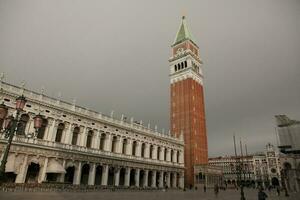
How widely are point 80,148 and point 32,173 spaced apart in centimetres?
669

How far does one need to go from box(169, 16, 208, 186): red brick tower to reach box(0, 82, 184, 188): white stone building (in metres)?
10.2

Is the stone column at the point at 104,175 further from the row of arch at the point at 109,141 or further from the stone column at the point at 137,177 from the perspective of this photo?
the stone column at the point at 137,177

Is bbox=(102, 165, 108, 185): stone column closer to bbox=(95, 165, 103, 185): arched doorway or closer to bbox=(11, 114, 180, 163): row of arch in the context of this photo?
bbox=(95, 165, 103, 185): arched doorway

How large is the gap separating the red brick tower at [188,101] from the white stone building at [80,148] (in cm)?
1021

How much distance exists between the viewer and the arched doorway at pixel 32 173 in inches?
1070

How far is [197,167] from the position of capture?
51.5 meters

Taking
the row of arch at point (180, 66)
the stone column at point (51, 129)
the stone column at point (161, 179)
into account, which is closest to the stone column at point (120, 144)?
the stone column at point (51, 129)

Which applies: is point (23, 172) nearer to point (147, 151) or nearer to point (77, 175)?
point (77, 175)

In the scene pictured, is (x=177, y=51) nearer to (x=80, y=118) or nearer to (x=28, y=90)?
(x=80, y=118)

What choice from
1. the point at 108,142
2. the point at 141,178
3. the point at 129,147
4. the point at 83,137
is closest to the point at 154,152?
the point at 141,178

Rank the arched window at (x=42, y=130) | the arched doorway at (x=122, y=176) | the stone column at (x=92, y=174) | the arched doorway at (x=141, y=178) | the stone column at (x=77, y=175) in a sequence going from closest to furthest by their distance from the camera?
1. the arched window at (x=42, y=130)
2. the stone column at (x=77, y=175)
3. the stone column at (x=92, y=174)
4. the arched doorway at (x=122, y=176)
5. the arched doorway at (x=141, y=178)

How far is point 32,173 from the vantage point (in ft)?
90.7

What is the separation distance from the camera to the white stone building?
1053 inches

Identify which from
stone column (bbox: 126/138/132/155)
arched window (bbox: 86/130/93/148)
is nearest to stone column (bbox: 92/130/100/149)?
arched window (bbox: 86/130/93/148)
